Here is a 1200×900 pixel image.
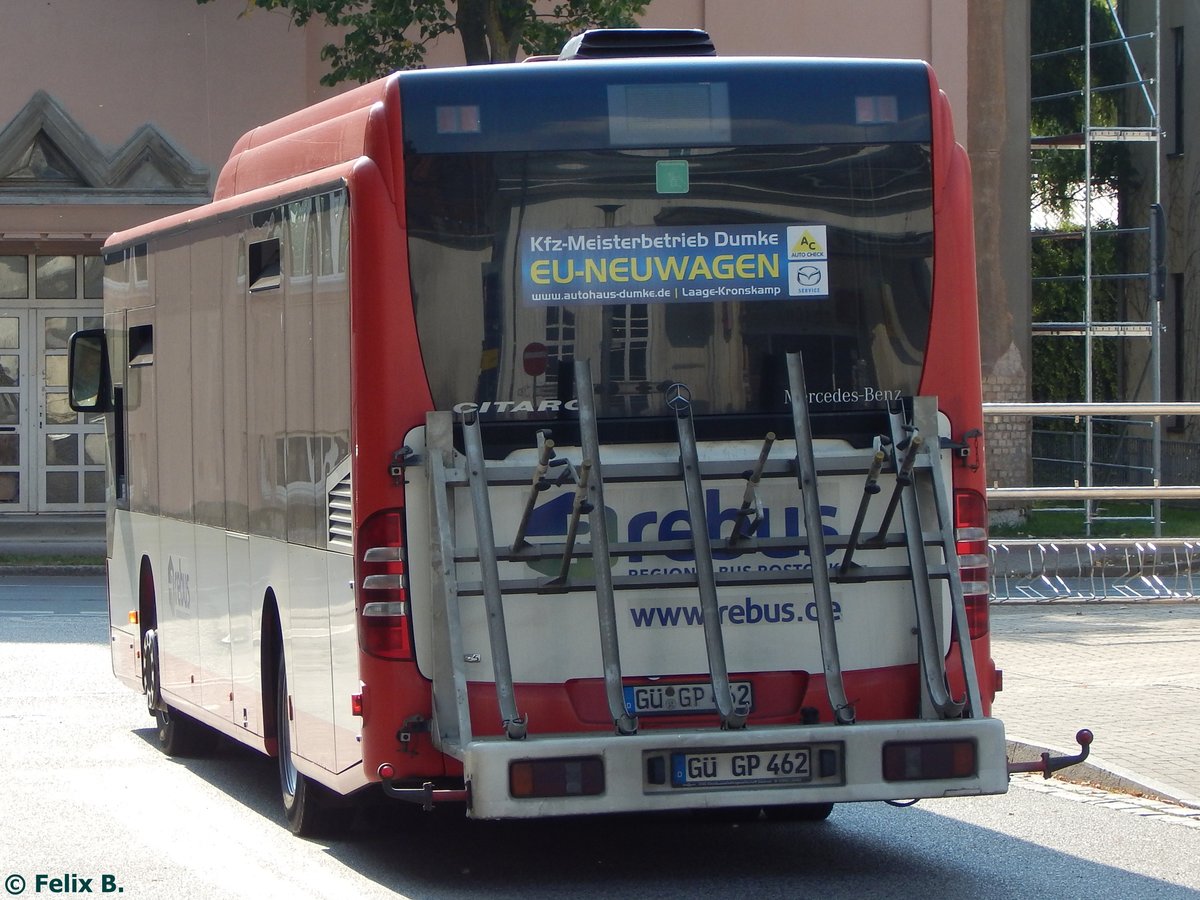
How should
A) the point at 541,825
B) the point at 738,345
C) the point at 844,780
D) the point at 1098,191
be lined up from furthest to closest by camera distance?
the point at 1098,191 < the point at 541,825 < the point at 738,345 < the point at 844,780

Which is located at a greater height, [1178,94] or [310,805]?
[1178,94]

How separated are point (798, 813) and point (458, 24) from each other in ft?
50.2

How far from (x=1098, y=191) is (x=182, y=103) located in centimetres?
1763

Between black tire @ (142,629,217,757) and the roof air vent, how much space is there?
14.6 ft

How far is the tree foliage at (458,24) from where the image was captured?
22406 millimetres

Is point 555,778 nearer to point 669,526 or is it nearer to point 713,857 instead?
point 669,526

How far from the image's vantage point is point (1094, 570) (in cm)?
1975

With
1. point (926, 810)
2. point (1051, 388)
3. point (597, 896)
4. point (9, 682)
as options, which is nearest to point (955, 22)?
point (1051, 388)

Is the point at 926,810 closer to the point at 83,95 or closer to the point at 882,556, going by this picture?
the point at 882,556

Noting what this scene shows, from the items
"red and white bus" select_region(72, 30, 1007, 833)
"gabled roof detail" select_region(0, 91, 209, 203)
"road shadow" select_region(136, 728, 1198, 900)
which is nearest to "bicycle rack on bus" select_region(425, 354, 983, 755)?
"red and white bus" select_region(72, 30, 1007, 833)

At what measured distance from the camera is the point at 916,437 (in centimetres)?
712

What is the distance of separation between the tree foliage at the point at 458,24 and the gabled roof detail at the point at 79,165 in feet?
7.75

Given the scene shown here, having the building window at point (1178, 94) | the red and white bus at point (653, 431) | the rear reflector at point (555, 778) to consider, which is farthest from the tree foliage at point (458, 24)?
the rear reflector at point (555, 778)

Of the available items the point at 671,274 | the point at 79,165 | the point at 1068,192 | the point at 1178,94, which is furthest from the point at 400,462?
the point at 1068,192
